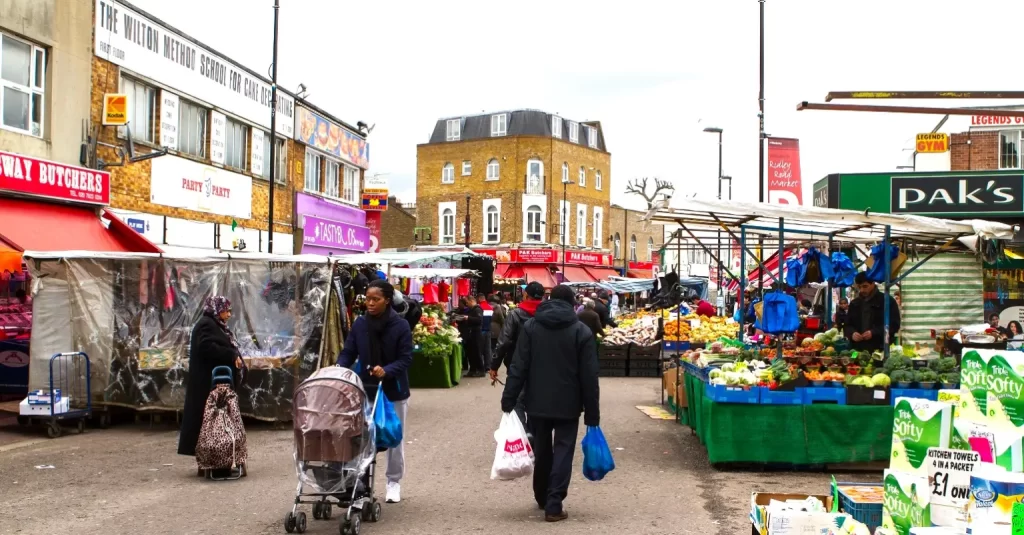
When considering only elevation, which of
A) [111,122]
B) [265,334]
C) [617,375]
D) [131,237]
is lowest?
[617,375]

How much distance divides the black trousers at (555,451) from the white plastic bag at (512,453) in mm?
181

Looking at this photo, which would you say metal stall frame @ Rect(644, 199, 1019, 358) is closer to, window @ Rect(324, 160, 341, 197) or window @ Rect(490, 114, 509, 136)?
window @ Rect(324, 160, 341, 197)

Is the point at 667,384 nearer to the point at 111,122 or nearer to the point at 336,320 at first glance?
the point at 336,320

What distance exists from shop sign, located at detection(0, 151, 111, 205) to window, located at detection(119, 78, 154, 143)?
2.63 m

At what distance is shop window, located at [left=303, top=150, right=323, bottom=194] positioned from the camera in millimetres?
29984

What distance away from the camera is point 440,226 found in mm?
67000

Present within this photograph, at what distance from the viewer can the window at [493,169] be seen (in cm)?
6488

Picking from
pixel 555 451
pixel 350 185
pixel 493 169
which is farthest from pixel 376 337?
pixel 493 169

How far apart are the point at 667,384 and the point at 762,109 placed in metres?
10.8

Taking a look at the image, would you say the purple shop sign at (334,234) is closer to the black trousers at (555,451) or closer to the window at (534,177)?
the black trousers at (555,451)

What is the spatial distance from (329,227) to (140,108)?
10789 millimetres

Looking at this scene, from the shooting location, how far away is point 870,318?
40.4 ft

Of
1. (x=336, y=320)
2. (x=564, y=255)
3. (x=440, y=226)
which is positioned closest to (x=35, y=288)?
(x=336, y=320)

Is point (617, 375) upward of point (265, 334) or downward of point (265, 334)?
downward
